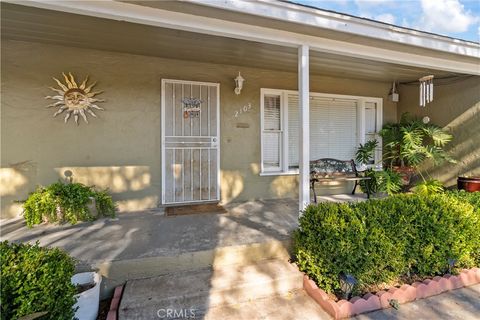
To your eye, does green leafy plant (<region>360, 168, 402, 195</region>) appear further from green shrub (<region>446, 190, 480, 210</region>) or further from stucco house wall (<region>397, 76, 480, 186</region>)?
green shrub (<region>446, 190, 480, 210</region>)

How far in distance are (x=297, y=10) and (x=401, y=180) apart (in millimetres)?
3909

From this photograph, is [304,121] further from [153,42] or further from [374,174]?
[374,174]

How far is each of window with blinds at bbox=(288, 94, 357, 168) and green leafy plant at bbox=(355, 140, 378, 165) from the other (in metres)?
0.14

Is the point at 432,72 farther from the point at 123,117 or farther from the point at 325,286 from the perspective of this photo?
the point at 123,117

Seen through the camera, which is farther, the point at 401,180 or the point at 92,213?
the point at 401,180

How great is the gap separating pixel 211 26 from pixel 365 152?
14.1ft

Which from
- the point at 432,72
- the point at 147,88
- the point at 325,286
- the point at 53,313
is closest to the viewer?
the point at 53,313

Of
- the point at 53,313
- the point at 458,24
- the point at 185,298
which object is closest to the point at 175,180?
the point at 185,298

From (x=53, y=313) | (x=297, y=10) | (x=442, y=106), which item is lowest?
(x=53, y=313)

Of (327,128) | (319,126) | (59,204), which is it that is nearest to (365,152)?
(327,128)

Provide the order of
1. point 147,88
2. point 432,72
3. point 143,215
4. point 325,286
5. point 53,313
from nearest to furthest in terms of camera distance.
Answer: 1. point 53,313
2. point 325,286
3. point 143,215
4. point 147,88
5. point 432,72

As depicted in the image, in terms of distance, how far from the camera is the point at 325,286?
7.86ft

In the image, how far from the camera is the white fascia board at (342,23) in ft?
7.92

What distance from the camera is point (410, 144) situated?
495 centimetres
